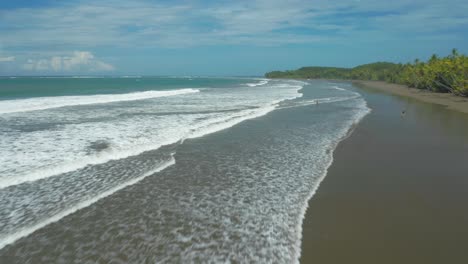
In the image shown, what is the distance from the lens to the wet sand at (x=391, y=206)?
551 centimetres

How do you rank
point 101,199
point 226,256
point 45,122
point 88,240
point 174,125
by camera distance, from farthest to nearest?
point 45,122 < point 174,125 < point 101,199 < point 88,240 < point 226,256

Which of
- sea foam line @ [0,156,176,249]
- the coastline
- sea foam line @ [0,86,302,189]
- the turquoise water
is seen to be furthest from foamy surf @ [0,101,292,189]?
the turquoise water

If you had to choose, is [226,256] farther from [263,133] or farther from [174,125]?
[174,125]

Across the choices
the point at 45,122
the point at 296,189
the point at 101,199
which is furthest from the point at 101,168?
the point at 45,122

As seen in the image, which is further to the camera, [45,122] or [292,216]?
[45,122]

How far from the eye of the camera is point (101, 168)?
10.0 meters

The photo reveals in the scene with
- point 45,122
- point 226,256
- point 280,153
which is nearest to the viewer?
point 226,256

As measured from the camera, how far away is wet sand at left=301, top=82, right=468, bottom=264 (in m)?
5.51

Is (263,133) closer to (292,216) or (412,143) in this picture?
(412,143)

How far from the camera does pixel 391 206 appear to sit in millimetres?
7344

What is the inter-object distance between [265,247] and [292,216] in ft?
4.61

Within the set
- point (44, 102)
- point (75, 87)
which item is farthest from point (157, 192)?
point (75, 87)

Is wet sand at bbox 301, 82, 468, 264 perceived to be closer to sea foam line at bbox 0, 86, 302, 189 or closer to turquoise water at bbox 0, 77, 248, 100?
sea foam line at bbox 0, 86, 302, 189

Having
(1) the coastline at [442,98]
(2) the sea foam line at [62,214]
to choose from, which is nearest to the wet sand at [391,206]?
(2) the sea foam line at [62,214]
